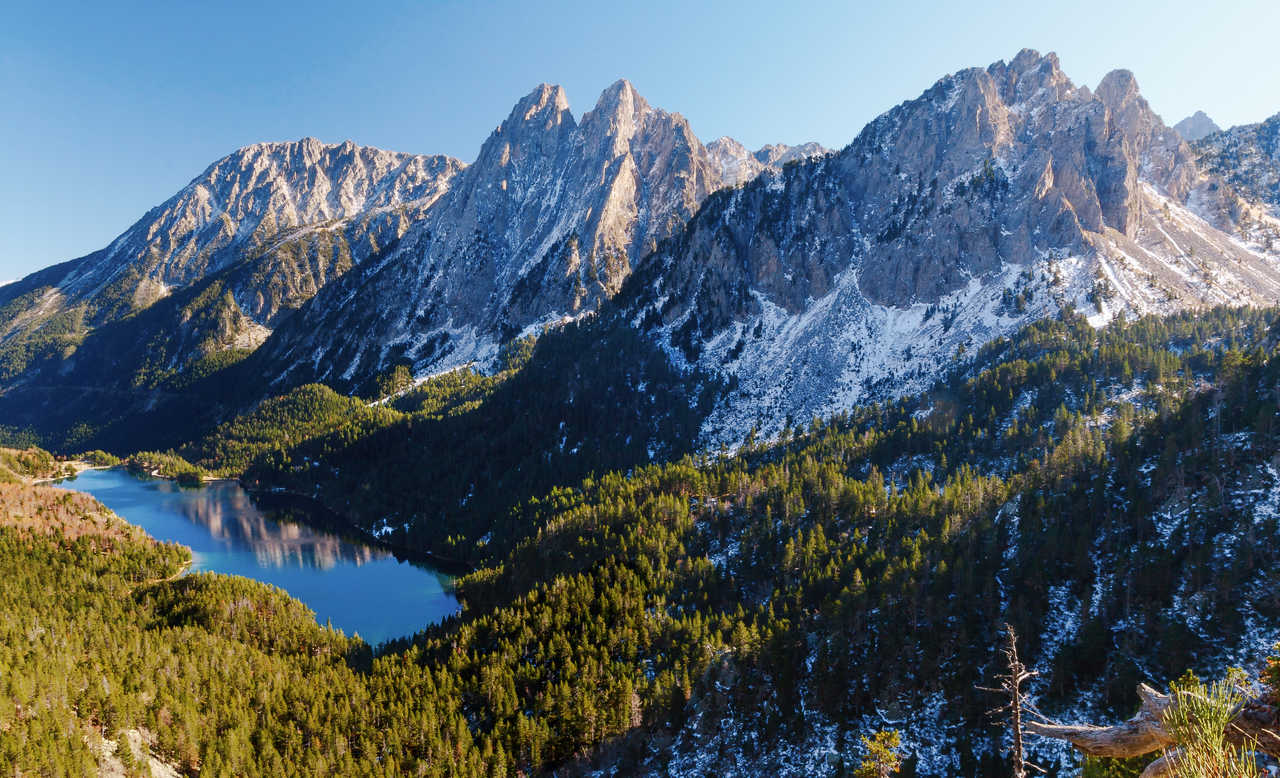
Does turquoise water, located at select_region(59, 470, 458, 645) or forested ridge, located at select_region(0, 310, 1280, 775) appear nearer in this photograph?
forested ridge, located at select_region(0, 310, 1280, 775)

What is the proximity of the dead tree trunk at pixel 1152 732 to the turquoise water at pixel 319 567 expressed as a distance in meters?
121

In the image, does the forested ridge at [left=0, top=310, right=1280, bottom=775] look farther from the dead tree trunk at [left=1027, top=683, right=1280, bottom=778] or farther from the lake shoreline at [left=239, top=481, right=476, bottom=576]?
the dead tree trunk at [left=1027, top=683, right=1280, bottom=778]

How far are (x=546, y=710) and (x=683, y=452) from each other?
117195mm

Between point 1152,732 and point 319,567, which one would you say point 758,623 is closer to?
point 1152,732

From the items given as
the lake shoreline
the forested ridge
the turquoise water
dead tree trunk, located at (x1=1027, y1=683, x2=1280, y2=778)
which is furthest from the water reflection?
dead tree trunk, located at (x1=1027, y1=683, x2=1280, y2=778)

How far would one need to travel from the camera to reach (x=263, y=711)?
72.1 meters

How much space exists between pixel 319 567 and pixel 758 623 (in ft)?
383

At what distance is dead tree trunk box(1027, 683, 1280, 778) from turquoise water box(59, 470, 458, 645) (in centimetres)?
12079

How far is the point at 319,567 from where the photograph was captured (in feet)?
497

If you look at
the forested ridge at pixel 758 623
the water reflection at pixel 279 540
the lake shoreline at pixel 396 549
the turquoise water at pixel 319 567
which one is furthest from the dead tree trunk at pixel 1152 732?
the water reflection at pixel 279 540

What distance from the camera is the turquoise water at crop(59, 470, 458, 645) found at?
124431 mm

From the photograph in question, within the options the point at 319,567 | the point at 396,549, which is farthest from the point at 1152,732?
the point at 396,549

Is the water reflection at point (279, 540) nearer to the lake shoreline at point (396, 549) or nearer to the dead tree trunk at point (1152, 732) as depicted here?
the lake shoreline at point (396, 549)

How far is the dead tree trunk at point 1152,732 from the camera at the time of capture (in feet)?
30.5
